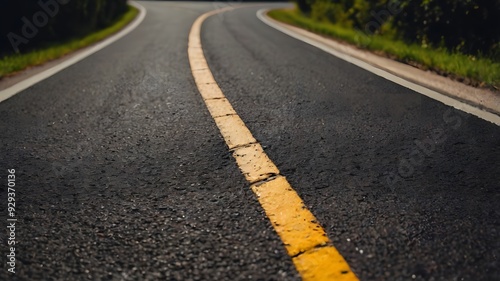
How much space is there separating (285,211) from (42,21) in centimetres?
766

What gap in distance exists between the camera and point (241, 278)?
1.09 meters

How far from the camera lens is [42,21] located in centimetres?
725

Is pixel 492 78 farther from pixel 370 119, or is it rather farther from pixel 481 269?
pixel 481 269

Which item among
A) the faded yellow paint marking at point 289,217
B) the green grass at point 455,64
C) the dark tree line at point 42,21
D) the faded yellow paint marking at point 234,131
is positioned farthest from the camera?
the dark tree line at point 42,21

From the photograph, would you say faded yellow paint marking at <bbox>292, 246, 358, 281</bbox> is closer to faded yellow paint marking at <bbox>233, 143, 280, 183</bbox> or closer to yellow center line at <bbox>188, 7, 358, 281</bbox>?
yellow center line at <bbox>188, 7, 358, 281</bbox>

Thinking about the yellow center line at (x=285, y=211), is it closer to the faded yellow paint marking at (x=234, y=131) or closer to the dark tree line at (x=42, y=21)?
the faded yellow paint marking at (x=234, y=131)

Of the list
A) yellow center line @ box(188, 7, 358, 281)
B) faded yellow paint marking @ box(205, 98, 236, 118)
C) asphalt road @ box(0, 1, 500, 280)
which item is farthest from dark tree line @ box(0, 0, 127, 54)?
yellow center line @ box(188, 7, 358, 281)

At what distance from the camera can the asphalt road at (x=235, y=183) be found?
116cm

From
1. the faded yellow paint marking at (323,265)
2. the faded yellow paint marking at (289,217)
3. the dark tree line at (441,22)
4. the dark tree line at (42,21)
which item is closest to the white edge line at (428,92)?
the dark tree line at (441,22)

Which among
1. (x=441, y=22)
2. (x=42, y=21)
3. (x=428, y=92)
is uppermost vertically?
(x=42, y=21)

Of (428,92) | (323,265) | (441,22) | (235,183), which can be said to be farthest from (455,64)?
(323,265)

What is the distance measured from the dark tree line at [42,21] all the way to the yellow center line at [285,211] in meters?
5.73

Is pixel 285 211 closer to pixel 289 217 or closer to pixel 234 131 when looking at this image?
pixel 289 217

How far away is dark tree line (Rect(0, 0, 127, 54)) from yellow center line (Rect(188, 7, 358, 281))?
5.73 metres
